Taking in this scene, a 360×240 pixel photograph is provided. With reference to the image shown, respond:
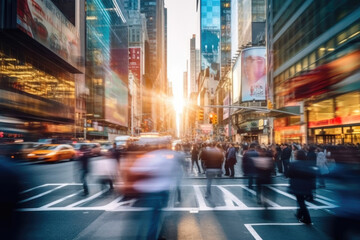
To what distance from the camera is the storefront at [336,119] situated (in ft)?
19.2

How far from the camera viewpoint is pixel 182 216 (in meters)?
8.17

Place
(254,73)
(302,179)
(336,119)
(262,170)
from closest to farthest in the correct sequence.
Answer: (302,179), (262,170), (336,119), (254,73)

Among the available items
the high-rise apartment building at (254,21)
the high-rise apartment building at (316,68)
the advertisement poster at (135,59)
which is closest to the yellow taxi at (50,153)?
the high-rise apartment building at (316,68)

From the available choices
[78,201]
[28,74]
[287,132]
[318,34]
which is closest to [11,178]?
[78,201]

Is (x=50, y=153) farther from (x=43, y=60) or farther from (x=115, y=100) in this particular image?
(x=115, y=100)

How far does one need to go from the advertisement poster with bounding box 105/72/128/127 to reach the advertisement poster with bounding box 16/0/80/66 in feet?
63.5

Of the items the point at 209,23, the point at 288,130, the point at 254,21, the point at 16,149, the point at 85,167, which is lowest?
the point at 85,167

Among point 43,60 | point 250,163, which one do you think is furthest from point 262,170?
point 43,60

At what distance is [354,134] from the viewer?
2144 cm

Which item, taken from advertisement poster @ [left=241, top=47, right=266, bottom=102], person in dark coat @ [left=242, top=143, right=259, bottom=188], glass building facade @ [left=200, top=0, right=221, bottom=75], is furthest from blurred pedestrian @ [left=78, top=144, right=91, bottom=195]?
glass building facade @ [left=200, top=0, right=221, bottom=75]

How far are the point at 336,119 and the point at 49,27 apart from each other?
5403cm

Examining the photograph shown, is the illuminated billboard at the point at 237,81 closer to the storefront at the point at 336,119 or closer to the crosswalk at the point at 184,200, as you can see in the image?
the storefront at the point at 336,119

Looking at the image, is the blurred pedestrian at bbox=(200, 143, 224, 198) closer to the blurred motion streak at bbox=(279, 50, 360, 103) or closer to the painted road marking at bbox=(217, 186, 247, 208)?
the painted road marking at bbox=(217, 186, 247, 208)

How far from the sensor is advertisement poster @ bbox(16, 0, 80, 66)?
47.2m
